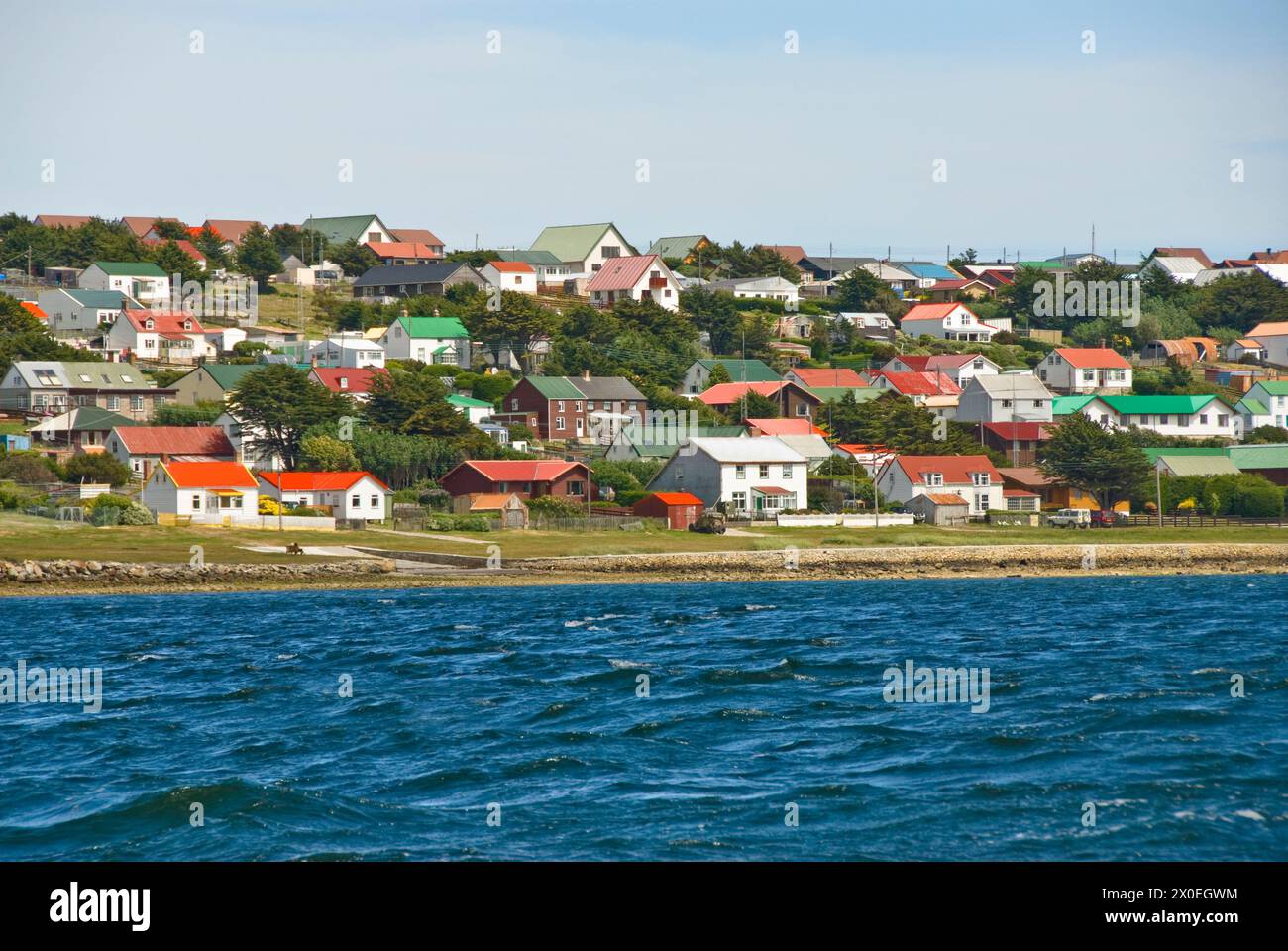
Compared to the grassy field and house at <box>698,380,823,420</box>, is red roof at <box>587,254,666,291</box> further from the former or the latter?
the grassy field

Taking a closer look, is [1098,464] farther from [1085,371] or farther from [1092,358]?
[1092,358]

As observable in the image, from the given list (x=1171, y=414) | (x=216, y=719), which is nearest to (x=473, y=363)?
(x=1171, y=414)

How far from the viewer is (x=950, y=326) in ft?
438

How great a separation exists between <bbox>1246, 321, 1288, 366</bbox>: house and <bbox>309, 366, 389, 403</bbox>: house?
78.3 metres

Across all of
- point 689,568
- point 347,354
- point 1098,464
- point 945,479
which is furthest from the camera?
point 347,354

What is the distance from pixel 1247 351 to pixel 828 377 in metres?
45.3

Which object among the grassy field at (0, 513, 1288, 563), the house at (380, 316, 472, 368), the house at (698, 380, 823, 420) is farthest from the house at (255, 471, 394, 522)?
the house at (380, 316, 472, 368)

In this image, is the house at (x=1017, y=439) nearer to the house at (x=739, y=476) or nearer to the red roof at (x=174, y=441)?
the house at (x=739, y=476)

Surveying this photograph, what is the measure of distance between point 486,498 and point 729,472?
12851 millimetres

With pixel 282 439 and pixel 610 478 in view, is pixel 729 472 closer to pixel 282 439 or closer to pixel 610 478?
pixel 610 478

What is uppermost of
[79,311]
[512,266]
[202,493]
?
[512,266]

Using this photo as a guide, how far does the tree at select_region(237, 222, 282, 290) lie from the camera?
13712cm

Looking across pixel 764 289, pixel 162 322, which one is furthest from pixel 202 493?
pixel 764 289

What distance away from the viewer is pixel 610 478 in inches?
3123
